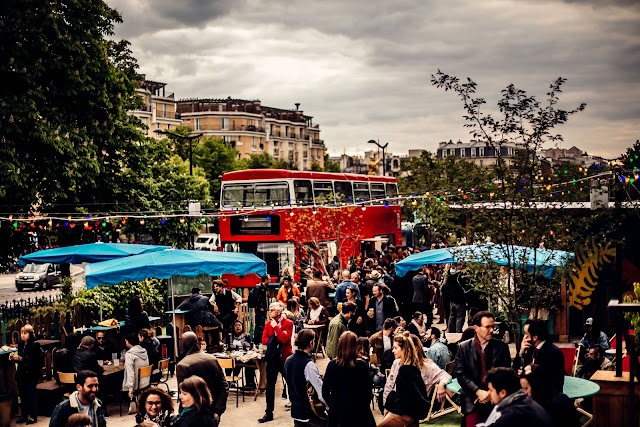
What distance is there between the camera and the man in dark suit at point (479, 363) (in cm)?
781

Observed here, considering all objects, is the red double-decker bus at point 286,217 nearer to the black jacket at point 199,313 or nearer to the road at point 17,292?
the black jacket at point 199,313

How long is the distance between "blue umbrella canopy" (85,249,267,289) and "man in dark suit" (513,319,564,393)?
7.43 m

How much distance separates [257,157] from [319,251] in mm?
64460

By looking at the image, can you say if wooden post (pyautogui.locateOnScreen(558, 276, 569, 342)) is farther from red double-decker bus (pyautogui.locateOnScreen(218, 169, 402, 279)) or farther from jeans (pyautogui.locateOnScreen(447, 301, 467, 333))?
red double-decker bus (pyautogui.locateOnScreen(218, 169, 402, 279))

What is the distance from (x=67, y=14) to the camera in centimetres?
2325

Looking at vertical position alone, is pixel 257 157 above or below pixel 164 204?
above

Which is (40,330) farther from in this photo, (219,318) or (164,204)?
(164,204)

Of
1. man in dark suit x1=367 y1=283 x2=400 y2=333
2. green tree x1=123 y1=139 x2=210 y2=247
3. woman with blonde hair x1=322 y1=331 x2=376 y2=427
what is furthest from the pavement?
green tree x1=123 y1=139 x2=210 y2=247

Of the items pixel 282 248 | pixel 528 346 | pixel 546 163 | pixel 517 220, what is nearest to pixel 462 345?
pixel 528 346

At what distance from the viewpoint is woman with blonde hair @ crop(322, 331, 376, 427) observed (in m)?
7.64

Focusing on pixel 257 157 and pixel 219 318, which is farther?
pixel 257 157

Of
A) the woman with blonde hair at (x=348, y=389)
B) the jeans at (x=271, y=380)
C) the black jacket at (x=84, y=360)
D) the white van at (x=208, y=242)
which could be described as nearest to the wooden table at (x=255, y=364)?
the jeans at (x=271, y=380)

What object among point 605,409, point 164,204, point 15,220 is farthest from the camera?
point 164,204

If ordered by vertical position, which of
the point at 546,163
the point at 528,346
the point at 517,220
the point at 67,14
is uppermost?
the point at 67,14
